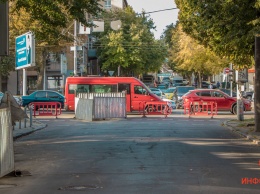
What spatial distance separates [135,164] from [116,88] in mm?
23923

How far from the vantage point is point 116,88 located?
120ft

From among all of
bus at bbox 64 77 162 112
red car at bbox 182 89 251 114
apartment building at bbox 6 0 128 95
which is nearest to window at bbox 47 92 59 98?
bus at bbox 64 77 162 112

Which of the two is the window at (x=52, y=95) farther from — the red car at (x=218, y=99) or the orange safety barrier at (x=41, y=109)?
the red car at (x=218, y=99)

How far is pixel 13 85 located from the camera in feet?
213

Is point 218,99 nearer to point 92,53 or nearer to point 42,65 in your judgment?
point 42,65

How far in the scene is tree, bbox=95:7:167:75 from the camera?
68.6 meters

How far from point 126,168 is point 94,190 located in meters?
2.49

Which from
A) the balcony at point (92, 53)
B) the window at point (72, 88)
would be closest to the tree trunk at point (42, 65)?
the window at point (72, 88)

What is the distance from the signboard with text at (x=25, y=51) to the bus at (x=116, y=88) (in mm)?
6690

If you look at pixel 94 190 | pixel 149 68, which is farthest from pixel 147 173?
pixel 149 68

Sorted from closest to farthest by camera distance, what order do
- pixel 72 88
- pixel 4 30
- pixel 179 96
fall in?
pixel 4 30 → pixel 72 88 → pixel 179 96

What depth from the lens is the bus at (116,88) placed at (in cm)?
3634

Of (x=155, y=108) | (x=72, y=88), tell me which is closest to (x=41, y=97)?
(x=72, y=88)

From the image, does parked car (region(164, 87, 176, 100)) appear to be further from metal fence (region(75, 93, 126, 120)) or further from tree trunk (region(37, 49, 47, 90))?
metal fence (region(75, 93, 126, 120))
